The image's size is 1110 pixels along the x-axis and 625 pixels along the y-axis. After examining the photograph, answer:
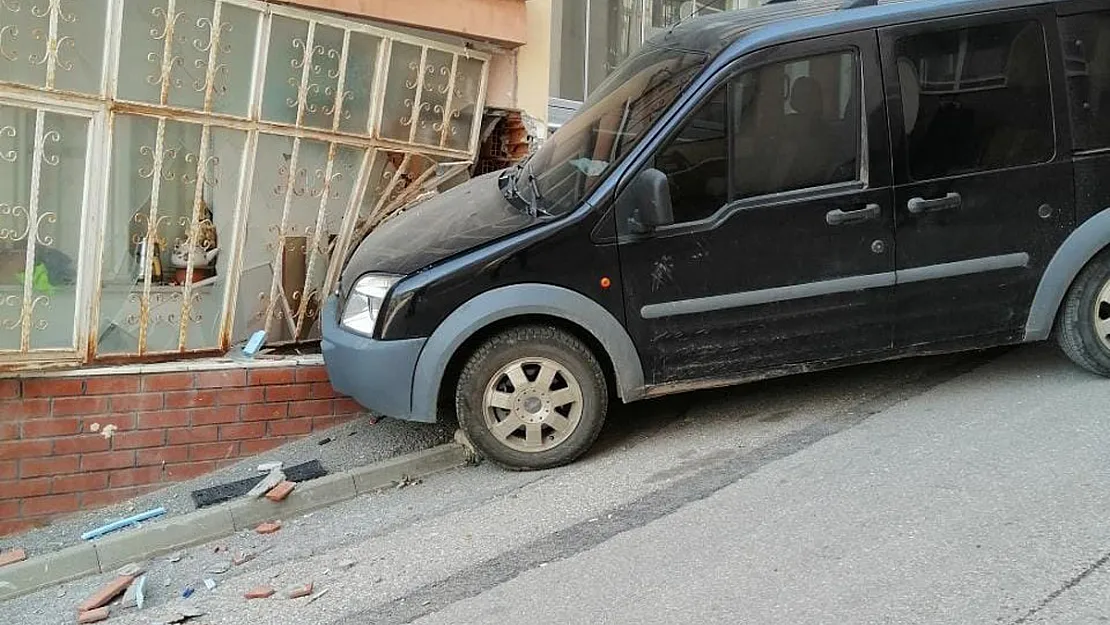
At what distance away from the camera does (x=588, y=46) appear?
8172mm

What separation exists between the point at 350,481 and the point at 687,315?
1.86 m

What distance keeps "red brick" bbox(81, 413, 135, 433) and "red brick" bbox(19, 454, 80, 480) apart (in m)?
0.17

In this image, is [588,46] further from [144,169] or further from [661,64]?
Result: [144,169]

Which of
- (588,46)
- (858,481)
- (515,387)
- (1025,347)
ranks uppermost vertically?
(588,46)

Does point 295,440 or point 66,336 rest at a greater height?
point 66,336

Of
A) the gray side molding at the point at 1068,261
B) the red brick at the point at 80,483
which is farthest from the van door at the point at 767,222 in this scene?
the red brick at the point at 80,483

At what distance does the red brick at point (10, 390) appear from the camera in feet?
15.7

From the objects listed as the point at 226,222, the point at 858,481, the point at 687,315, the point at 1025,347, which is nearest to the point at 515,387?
the point at 687,315

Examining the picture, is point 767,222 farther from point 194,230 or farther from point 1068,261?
point 194,230

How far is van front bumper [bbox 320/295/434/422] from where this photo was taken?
14.6ft

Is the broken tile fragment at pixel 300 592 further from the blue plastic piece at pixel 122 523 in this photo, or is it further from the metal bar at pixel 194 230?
the metal bar at pixel 194 230

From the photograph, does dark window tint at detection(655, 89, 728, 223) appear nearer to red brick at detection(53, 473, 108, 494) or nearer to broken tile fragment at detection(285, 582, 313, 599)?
broken tile fragment at detection(285, 582, 313, 599)

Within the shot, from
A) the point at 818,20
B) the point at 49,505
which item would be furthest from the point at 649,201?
the point at 49,505

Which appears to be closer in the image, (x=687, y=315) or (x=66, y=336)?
(x=687, y=315)
